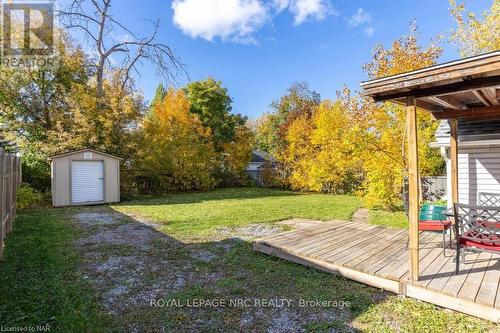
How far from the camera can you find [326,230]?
19.1 feet

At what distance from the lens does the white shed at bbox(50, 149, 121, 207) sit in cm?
1078

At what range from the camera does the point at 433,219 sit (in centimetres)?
498

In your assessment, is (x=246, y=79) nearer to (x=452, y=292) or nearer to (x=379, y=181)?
(x=379, y=181)

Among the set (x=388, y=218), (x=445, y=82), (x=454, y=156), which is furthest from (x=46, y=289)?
(x=388, y=218)

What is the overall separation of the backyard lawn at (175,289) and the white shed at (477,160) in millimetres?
3255

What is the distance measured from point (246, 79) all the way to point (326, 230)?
67.4 ft

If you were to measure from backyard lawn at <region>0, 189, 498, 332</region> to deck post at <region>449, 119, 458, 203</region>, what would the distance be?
9.14 feet

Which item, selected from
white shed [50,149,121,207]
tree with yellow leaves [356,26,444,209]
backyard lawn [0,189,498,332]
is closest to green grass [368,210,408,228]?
tree with yellow leaves [356,26,444,209]

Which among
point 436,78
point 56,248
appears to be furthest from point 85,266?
point 436,78

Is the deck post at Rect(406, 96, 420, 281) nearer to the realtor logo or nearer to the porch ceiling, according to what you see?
the porch ceiling

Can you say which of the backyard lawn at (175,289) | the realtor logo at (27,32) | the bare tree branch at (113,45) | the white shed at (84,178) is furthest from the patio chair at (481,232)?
the realtor logo at (27,32)

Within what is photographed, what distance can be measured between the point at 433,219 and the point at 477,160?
1.44 m

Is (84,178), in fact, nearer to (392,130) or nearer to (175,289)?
(175,289)

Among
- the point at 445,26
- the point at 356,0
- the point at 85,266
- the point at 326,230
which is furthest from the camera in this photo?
the point at 356,0
